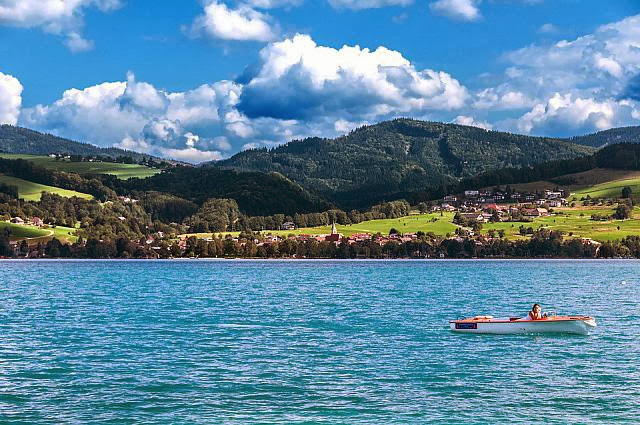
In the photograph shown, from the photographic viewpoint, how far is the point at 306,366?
48.0 m

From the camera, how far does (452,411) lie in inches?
1442

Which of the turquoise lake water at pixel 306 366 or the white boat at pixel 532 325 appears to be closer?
the turquoise lake water at pixel 306 366

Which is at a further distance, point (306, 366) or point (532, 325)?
point (532, 325)

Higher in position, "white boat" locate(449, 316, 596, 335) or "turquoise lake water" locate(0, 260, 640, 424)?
"white boat" locate(449, 316, 596, 335)

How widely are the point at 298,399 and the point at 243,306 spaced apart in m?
54.1

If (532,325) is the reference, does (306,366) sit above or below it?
below

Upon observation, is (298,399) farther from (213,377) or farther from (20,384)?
(20,384)

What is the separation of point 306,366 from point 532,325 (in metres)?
23.2

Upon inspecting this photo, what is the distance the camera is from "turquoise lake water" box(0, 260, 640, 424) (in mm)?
36500

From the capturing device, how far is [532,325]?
2506 inches

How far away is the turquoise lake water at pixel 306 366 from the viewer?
36.5 meters

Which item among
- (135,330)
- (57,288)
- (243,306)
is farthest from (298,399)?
(57,288)

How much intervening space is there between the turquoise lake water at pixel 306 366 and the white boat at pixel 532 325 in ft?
3.36

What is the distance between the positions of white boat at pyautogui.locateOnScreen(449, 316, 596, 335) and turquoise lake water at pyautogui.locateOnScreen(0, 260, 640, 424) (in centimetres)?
102
